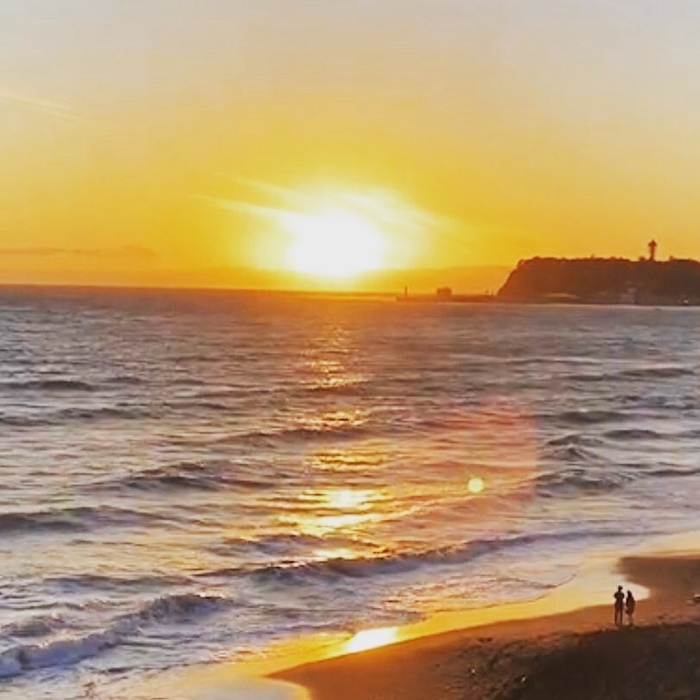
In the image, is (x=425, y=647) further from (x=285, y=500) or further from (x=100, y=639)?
(x=285, y=500)

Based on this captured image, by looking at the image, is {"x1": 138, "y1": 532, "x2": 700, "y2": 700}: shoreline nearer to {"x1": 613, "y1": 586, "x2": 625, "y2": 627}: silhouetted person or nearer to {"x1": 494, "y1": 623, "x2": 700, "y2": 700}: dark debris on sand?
{"x1": 613, "y1": 586, "x2": 625, "y2": 627}: silhouetted person

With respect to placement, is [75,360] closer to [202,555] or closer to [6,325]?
[6,325]

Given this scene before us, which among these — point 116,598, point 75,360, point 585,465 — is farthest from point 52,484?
point 75,360

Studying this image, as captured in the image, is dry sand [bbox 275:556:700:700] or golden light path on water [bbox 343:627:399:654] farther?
golden light path on water [bbox 343:627:399:654]

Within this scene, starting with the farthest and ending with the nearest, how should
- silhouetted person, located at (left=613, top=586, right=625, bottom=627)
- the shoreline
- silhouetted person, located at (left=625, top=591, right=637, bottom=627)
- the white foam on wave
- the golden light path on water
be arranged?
silhouetted person, located at (left=625, top=591, right=637, bottom=627) < silhouetted person, located at (left=613, top=586, right=625, bottom=627) < the golden light path on water < the white foam on wave < the shoreline

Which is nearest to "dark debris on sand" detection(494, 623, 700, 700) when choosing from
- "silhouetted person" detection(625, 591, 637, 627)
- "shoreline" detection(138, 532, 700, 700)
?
"shoreline" detection(138, 532, 700, 700)

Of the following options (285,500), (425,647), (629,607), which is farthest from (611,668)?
(285,500)

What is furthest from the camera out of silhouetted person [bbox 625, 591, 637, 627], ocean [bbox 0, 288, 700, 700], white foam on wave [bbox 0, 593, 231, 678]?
ocean [bbox 0, 288, 700, 700]

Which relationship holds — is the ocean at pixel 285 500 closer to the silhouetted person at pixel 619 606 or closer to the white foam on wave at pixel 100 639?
the white foam on wave at pixel 100 639
